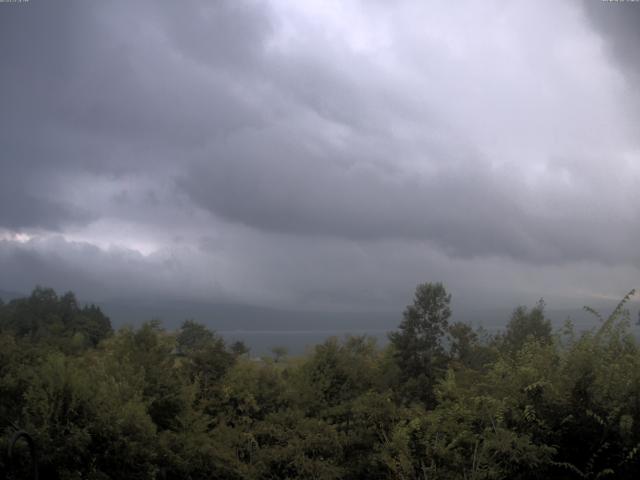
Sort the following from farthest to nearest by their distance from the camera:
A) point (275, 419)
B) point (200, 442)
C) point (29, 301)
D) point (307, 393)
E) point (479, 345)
A: point (29, 301) → point (479, 345) → point (307, 393) → point (275, 419) → point (200, 442)

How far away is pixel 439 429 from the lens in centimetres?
1007

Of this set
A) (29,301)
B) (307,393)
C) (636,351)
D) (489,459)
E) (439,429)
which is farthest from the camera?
(29,301)

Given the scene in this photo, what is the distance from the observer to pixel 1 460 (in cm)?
897

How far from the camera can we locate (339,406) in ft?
49.7

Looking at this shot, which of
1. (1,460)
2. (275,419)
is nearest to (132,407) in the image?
(1,460)

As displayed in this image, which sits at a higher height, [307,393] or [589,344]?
[589,344]

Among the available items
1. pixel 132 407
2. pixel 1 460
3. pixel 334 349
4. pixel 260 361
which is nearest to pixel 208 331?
pixel 260 361

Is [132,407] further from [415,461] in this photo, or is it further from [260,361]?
[260,361]

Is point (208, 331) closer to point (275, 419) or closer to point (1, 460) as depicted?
point (275, 419)

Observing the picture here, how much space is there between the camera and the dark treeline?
823 centimetres

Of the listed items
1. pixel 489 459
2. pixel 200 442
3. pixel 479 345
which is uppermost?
pixel 479 345

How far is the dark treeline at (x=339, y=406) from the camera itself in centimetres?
823

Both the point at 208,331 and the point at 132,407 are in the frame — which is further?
the point at 208,331

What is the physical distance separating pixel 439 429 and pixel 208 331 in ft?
42.8
